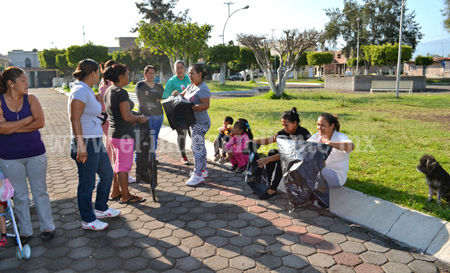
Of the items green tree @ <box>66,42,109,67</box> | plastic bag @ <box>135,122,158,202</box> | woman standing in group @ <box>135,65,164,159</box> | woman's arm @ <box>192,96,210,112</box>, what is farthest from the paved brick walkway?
green tree @ <box>66,42,109,67</box>

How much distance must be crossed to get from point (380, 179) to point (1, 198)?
480cm

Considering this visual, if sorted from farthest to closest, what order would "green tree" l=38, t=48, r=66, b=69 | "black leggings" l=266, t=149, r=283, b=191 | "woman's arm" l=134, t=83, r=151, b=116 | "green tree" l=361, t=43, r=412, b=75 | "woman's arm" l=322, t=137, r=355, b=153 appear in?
"green tree" l=38, t=48, r=66, b=69
"green tree" l=361, t=43, r=412, b=75
"woman's arm" l=134, t=83, r=151, b=116
"black leggings" l=266, t=149, r=283, b=191
"woman's arm" l=322, t=137, r=355, b=153

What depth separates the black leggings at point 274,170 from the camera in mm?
4812

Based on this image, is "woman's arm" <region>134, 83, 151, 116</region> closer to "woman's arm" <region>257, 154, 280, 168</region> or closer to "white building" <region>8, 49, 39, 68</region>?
"woman's arm" <region>257, 154, 280, 168</region>

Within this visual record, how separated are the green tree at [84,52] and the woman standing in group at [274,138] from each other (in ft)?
135

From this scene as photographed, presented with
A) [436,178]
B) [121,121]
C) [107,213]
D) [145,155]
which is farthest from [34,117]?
[436,178]

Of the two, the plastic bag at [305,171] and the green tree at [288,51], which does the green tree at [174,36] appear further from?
the plastic bag at [305,171]

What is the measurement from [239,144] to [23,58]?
92.7m

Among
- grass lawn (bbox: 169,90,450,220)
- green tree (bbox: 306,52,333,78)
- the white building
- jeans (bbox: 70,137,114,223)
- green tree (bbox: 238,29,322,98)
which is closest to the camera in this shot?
jeans (bbox: 70,137,114,223)

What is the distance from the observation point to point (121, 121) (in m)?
4.41

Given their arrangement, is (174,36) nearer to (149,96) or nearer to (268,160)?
(149,96)

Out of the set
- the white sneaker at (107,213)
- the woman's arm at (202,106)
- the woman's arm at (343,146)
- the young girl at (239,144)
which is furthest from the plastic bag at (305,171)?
the white sneaker at (107,213)

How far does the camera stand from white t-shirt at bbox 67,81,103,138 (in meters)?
3.52

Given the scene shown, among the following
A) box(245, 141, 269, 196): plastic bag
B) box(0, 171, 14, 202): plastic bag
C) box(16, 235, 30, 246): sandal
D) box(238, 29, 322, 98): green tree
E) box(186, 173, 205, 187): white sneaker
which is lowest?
box(16, 235, 30, 246): sandal
